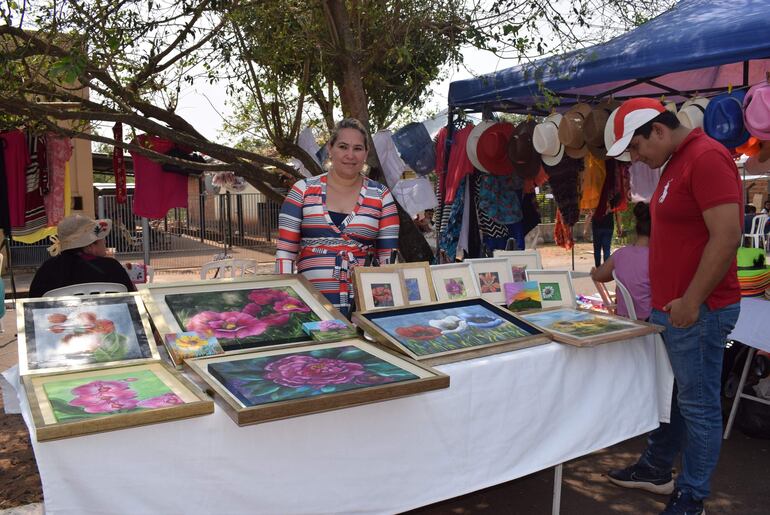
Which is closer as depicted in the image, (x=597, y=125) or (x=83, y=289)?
(x=83, y=289)

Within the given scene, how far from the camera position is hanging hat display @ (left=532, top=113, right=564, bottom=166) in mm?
4695

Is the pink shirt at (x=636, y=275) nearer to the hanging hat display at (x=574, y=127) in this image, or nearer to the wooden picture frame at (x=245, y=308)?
the hanging hat display at (x=574, y=127)

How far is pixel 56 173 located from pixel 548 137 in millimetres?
4312

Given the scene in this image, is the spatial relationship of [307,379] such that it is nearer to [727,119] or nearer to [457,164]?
[727,119]

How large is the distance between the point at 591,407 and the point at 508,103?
3649 millimetres

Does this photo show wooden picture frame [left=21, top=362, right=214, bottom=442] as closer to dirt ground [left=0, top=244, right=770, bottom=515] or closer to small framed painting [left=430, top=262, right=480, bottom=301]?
small framed painting [left=430, top=262, right=480, bottom=301]

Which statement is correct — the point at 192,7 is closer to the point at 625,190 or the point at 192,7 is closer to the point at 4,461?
the point at 4,461

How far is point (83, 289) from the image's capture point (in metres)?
2.71

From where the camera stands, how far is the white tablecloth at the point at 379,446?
4.94 feet

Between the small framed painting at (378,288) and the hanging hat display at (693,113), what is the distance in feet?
8.33

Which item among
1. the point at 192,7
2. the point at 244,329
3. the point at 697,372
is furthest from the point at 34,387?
the point at 192,7

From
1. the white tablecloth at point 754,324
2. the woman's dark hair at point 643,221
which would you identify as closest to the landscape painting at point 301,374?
the woman's dark hair at point 643,221

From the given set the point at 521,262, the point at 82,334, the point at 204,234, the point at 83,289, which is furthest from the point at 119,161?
the point at 204,234

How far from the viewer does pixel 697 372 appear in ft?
7.77
